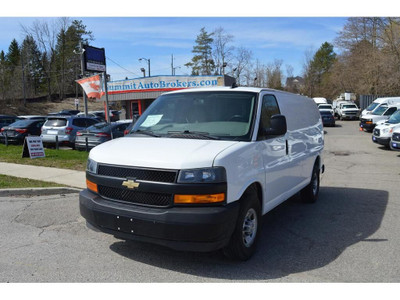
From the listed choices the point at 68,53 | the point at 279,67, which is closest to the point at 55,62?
the point at 68,53

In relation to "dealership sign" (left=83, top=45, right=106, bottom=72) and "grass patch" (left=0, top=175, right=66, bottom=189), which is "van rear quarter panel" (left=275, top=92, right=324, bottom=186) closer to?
"grass patch" (left=0, top=175, right=66, bottom=189)

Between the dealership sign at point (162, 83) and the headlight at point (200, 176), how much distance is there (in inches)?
969

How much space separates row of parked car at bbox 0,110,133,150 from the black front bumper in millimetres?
9764

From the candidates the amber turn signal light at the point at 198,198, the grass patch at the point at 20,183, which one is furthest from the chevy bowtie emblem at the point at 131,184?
the grass patch at the point at 20,183

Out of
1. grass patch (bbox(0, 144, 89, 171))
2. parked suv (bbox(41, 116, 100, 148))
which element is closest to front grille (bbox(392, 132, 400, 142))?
grass patch (bbox(0, 144, 89, 171))

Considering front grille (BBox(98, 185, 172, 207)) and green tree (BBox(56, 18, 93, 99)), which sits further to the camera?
green tree (BBox(56, 18, 93, 99))

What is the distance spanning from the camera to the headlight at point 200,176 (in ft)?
12.1

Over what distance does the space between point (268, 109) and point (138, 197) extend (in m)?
2.24

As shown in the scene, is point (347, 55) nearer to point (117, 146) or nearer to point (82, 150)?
point (82, 150)

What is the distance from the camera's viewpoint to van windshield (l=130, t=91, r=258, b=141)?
4527mm

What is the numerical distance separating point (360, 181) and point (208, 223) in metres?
7.06

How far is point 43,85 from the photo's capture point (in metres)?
85.4

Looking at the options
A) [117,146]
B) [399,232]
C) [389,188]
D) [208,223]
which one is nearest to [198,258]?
[208,223]

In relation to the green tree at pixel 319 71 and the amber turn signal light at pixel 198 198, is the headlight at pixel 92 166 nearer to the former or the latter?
the amber turn signal light at pixel 198 198
